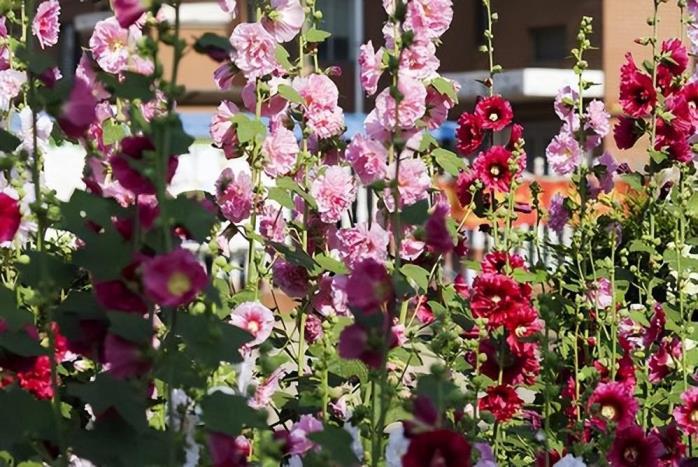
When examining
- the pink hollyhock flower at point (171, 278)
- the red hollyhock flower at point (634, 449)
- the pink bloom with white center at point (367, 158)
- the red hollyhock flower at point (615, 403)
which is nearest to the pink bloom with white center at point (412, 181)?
the pink bloom with white center at point (367, 158)

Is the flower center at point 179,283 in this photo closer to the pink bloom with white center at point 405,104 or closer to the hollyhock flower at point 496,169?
the pink bloom with white center at point 405,104

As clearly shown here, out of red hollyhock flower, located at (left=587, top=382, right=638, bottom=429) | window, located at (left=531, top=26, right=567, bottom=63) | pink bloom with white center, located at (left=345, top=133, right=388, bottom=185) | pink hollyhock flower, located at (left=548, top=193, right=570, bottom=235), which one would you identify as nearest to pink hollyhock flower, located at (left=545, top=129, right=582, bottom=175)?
pink hollyhock flower, located at (left=548, top=193, right=570, bottom=235)

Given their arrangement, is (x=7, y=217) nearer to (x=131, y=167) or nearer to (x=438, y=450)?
(x=131, y=167)

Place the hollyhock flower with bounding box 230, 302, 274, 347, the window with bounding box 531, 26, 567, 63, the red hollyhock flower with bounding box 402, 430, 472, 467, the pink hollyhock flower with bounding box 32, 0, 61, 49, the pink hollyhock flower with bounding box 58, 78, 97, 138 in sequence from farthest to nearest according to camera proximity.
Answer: the window with bounding box 531, 26, 567, 63 → the pink hollyhock flower with bounding box 32, 0, 61, 49 → the hollyhock flower with bounding box 230, 302, 274, 347 → the pink hollyhock flower with bounding box 58, 78, 97, 138 → the red hollyhock flower with bounding box 402, 430, 472, 467

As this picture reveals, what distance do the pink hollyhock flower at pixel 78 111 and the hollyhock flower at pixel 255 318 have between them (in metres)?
0.93

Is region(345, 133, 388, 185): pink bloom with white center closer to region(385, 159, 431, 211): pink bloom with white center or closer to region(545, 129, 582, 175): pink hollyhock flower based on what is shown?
region(385, 159, 431, 211): pink bloom with white center

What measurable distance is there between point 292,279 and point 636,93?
100 centimetres

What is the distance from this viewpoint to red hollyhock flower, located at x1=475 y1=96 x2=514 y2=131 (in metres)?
3.35

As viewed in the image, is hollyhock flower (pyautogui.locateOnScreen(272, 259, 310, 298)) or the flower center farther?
hollyhock flower (pyautogui.locateOnScreen(272, 259, 310, 298))

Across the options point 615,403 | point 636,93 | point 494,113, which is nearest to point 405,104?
point 494,113

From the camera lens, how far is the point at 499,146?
3348mm

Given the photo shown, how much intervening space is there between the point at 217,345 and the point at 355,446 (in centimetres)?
33

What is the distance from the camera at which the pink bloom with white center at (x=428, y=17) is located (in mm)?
2992

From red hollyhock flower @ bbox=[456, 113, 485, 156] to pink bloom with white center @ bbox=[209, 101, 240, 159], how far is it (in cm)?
60
